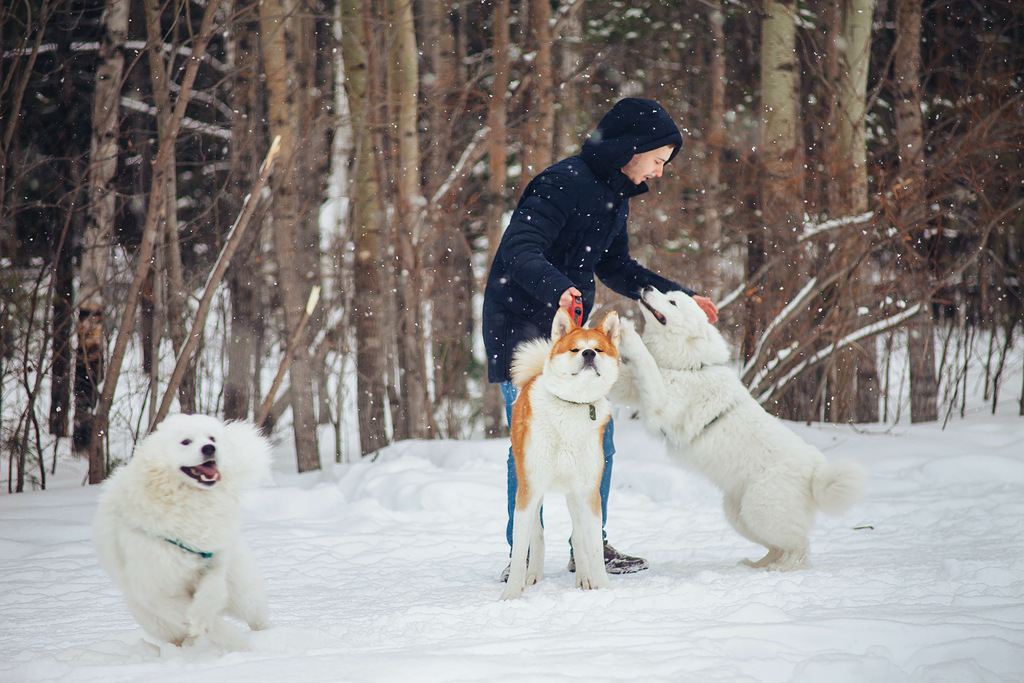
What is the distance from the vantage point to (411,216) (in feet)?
23.4

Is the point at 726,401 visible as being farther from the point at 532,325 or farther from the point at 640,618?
the point at 640,618

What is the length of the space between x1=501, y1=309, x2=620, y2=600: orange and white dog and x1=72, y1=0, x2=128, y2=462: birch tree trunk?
13.9 feet

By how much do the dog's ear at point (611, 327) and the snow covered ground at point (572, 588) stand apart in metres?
1.06

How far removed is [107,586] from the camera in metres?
3.39

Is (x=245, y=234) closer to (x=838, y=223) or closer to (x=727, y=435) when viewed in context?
(x=727, y=435)

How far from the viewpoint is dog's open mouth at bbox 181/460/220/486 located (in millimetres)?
2213

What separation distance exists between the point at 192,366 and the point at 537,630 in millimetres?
5460

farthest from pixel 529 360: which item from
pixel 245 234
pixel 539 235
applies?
pixel 245 234

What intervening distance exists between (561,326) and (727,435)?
1196 mm

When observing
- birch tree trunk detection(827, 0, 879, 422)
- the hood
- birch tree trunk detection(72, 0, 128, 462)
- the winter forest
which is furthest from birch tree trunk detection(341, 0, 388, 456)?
birch tree trunk detection(827, 0, 879, 422)

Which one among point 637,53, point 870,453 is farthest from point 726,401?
point 637,53

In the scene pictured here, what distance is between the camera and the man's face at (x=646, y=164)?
→ 10.2ft

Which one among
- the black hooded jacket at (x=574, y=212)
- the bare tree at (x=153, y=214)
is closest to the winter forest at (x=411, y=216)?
the bare tree at (x=153, y=214)

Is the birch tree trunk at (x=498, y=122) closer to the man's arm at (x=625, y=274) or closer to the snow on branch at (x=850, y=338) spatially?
the snow on branch at (x=850, y=338)
